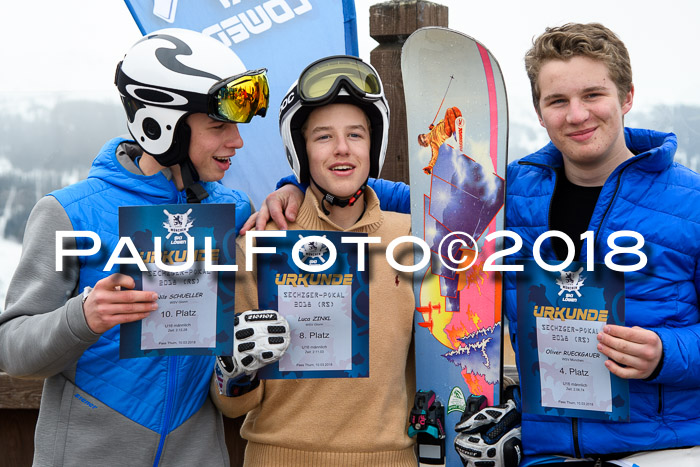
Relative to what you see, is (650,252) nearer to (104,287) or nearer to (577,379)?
(577,379)

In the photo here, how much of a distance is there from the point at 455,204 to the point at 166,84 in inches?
42.9

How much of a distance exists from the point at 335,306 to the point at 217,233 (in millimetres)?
372

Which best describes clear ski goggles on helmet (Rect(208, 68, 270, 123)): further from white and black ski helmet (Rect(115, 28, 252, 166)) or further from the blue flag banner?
the blue flag banner

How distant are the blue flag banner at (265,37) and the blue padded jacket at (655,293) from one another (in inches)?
67.5

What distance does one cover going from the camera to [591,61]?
1.84 metres

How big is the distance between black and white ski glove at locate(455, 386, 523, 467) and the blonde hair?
3.12ft

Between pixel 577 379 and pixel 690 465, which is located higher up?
pixel 577 379

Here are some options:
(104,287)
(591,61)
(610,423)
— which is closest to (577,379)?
(610,423)

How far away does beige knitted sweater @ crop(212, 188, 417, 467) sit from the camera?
6.24 ft

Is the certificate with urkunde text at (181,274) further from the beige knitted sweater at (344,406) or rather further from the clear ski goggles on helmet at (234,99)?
the clear ski goggles on helmet at (234,99)

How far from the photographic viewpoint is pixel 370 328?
1982 mm

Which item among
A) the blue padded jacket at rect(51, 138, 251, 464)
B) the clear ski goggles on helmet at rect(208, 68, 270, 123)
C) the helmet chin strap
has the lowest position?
the blue padded jacket at rect(51, 138, 251, 464)

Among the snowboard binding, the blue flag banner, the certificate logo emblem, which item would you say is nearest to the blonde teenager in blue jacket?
the certificate logo emblem

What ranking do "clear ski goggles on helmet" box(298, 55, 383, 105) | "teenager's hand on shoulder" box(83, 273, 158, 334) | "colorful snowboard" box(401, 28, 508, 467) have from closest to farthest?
"teenager's hand on shoulder" box(83, 273, 158, 334), "clear ski goggles on helmet" box(298, 55, 383, 105), "colorful snowboard" box(401, 28, 508, 467)
